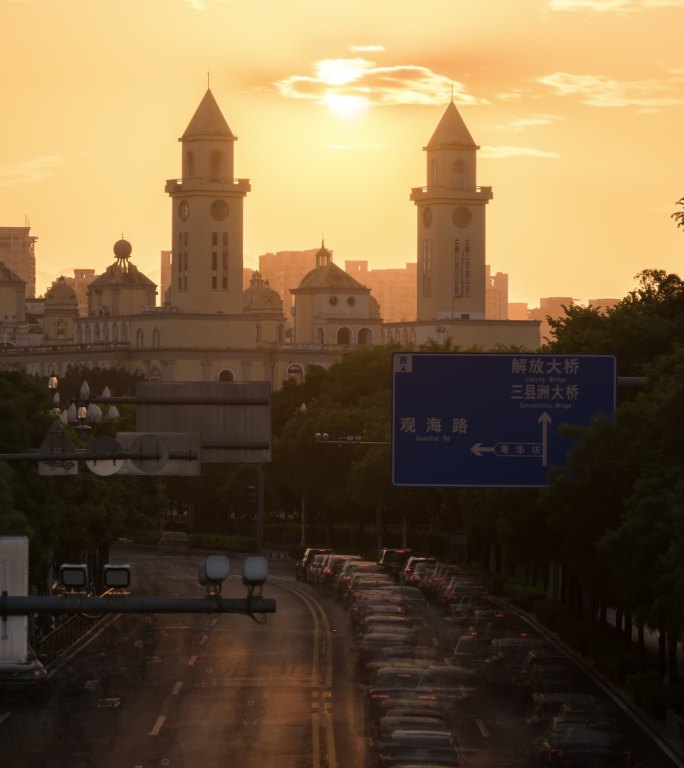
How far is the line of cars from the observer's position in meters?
40.2

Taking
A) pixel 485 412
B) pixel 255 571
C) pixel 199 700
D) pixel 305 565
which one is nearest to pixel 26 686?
pixel 199 700

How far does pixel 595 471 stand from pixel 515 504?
11.1 metres

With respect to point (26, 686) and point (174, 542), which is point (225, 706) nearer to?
point (26, 686)

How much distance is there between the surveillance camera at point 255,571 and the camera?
22.2m

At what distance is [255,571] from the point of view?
73.4 feet

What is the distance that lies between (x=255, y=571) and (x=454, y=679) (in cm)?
3113

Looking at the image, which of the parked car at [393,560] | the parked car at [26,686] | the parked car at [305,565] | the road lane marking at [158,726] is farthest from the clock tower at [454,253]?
the road lane marking at [158,726]

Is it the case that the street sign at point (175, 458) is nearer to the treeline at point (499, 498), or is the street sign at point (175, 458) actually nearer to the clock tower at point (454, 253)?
the treeline at point (499, 498)

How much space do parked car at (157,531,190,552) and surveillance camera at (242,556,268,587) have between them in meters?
92.9

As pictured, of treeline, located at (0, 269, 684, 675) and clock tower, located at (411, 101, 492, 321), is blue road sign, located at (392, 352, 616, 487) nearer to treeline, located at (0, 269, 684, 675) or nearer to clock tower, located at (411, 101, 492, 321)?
treeline, located at (0, 269, 684, 675)

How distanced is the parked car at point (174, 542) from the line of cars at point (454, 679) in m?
32.5

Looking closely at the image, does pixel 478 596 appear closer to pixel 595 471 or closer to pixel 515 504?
pixel 515 504

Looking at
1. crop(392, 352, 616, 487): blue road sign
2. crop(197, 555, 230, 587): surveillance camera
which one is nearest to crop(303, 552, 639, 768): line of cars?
crop(392, 352, 616, 487): blue road sign

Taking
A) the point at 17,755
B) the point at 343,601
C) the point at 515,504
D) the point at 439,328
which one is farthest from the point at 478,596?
the point at 439,328
